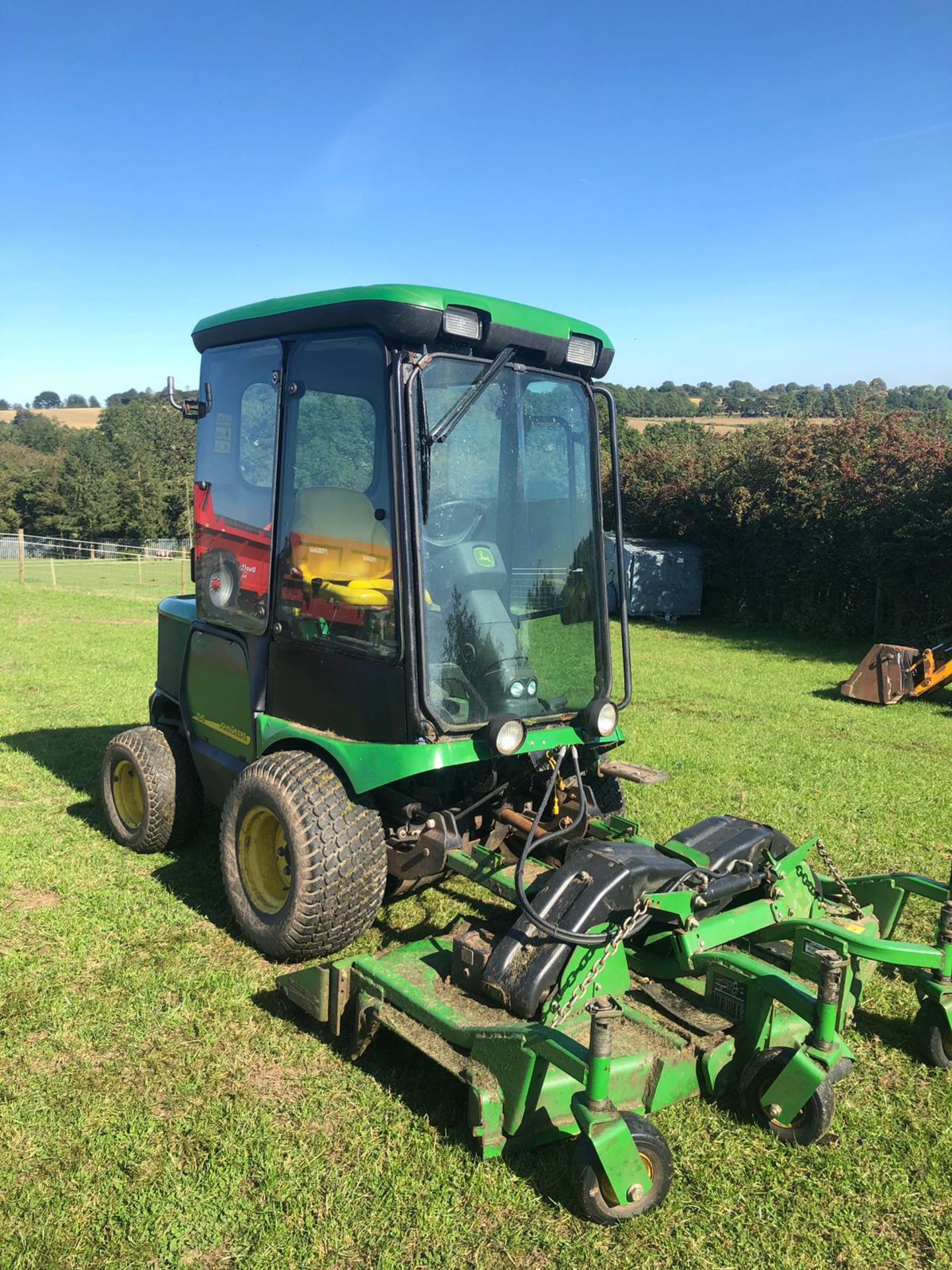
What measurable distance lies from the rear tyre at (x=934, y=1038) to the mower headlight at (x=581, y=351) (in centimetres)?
292

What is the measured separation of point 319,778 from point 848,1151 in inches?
89.6

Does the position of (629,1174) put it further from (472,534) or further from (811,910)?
(472,534)

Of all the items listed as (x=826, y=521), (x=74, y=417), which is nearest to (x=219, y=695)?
(x=826, y=521)

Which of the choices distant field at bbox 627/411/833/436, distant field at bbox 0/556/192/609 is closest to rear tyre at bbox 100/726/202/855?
distant field at bbox 0/556/192/609

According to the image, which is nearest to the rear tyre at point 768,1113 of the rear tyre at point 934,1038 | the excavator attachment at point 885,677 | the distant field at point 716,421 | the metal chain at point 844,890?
the rear tyre at point 934,1038

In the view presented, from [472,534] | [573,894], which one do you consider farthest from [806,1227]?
[472,534]

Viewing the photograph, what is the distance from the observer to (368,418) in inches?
152

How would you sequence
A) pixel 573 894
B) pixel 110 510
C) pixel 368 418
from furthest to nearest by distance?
pixel 110 510 → pixel 368 418 → pixel 573 894

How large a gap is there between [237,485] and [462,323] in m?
1.51

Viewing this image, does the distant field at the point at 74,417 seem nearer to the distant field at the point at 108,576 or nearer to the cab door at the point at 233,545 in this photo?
the distant field at the point at 108,576

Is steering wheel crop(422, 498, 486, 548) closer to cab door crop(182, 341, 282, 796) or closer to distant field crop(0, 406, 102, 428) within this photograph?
cab door crop(182, 341, 282, 796)

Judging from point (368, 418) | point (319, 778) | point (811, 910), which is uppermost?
point (368, 418)

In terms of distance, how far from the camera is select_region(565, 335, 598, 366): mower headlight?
419 cm

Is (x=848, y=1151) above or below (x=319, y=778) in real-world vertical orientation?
below
